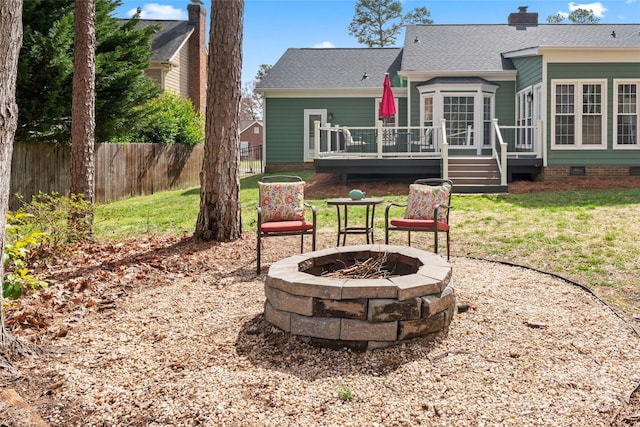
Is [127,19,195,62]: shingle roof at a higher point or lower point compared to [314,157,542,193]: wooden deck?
higher

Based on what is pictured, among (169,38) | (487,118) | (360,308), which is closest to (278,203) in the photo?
(360,308)

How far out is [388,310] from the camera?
384cm

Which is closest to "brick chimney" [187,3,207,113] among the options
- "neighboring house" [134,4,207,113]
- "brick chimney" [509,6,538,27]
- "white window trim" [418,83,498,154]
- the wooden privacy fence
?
"neighboring house" [134,4,207,113]

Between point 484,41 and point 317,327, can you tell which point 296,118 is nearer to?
point 484,41

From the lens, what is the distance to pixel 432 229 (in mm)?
6723

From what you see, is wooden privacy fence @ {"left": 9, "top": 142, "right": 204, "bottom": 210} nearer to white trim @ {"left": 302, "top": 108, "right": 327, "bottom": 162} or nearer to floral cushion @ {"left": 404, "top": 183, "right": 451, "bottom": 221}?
white trim @ {"left": 302, "top": 108, "right": 327, "bottom": 162}

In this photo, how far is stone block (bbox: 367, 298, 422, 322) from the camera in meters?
3.83

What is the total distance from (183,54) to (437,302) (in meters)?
25.0

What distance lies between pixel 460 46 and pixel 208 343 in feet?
58.9

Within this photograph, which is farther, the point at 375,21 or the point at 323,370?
the point at 375,21

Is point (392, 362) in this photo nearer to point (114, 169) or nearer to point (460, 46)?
point (114, 169)

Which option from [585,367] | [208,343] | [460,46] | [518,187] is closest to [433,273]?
[585,367]

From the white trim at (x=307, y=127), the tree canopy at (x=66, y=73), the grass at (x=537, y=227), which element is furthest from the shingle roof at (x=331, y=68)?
the grass at (x=537, y=227)

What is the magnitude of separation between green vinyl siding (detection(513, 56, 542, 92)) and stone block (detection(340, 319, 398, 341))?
45.6 ft
